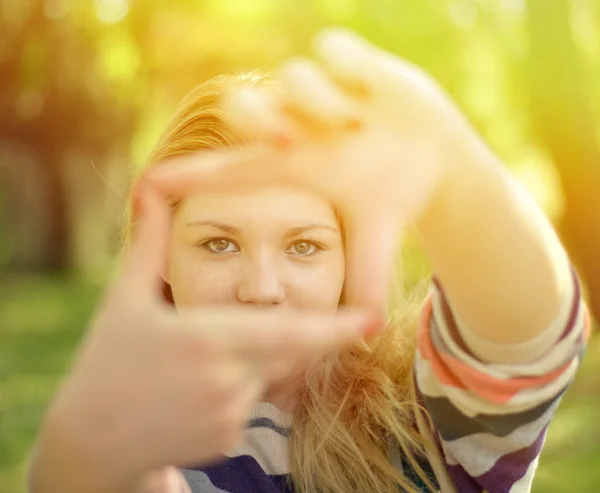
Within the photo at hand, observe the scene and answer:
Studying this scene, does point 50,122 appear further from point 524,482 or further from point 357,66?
point 357,66

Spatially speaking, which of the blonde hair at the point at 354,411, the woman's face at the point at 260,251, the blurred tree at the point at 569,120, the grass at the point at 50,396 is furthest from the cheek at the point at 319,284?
the blurred tree at the point at 569,120

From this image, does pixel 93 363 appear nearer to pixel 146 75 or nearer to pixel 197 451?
pixel 197 451

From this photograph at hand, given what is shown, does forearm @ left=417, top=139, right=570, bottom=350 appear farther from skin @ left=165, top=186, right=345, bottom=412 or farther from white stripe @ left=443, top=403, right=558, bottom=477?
skin @ left=165, top=186, right=345, bottom=412

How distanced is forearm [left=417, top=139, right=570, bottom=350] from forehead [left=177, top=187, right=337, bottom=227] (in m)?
0.31

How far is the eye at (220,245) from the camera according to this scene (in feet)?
3.38

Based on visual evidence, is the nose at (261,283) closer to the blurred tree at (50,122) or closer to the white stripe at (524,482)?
the white stripe at (524,482)

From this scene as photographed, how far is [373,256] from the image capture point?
0.59m

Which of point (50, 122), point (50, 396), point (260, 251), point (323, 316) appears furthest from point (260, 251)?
point (50, 122)

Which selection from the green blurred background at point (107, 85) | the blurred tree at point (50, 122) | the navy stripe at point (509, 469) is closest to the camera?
the navy stripe at point (509, 469)

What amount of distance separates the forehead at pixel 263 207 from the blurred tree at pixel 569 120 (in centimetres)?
307

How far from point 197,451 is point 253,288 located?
39cm

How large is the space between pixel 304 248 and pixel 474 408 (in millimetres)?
310

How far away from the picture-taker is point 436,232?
71 cm

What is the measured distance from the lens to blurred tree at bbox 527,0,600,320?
3836 mm
